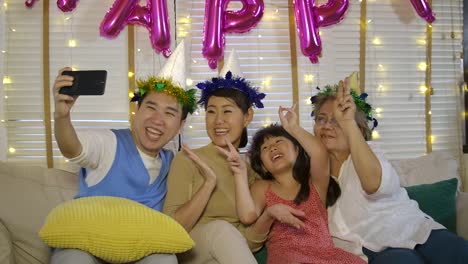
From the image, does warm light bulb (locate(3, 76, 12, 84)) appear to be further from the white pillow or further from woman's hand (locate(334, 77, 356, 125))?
the white pillow

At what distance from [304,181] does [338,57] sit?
55.1 inches

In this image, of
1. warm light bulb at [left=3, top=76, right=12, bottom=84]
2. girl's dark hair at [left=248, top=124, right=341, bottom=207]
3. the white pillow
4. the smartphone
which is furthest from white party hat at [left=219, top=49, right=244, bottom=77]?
warm light bulb at [left=3, top=76, right=12, bottom=84]

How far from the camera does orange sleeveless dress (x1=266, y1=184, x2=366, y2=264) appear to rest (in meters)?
1.62

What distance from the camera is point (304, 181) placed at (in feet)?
6.09

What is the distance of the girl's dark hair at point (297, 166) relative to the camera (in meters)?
1.85

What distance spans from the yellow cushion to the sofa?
0.35 meters

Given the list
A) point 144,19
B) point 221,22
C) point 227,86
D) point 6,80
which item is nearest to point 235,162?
point 227,86

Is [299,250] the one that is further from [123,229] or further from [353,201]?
[123,229]

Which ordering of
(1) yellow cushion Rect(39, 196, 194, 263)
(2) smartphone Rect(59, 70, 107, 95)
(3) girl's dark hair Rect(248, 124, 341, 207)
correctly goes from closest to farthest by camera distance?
(1) yellow cushion Rect(39, 196, 194, 263) → (2) smartphone Rect(59, 70, 107, 95) → (3) girl's dark hair Rect(248, 124, 341, 207)

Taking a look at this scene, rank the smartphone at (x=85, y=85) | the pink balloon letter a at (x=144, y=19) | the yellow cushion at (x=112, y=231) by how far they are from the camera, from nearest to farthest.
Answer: the yellow cushion at (x=112, y=231)
the smartphone at (x=85, y=85)
the pink balloon letter a at (x=144, y=19)

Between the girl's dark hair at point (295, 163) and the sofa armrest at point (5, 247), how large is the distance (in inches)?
40.0

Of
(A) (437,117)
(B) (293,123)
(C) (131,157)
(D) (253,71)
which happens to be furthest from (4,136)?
(A) (437,117)

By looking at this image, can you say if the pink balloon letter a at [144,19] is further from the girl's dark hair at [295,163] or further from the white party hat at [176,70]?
the girl's dark hair at [295,163]

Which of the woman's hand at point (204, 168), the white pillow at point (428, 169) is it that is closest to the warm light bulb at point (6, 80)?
the woman's hand at point (204, 168)
